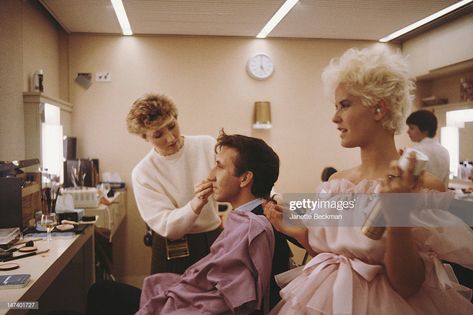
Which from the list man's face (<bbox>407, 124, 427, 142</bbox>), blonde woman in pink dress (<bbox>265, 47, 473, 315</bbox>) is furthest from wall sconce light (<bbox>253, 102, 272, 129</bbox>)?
blonde woman in pink dress (<bbox>265, 47, 473, 315</bbox>)

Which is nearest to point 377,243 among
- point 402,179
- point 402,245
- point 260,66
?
point 402,245

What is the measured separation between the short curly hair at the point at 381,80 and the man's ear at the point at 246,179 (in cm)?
54

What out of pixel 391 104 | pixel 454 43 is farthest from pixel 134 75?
pixel 391 104

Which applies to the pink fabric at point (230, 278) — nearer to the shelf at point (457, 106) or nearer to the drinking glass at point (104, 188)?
the shelf at point (457, 106)

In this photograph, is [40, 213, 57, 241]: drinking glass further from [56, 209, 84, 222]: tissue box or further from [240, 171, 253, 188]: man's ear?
[240, 171, 253, 188]: man's ear

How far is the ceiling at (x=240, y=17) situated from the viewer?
2.21 metres

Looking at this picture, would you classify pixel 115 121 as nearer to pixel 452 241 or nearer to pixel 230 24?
pixel 230 24

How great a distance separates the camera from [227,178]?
138cm

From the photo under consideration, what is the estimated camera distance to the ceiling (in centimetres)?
221

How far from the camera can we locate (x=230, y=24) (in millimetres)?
3318

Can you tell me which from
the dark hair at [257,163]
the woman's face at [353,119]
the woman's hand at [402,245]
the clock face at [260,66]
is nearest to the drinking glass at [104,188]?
the clock face at [260,66]

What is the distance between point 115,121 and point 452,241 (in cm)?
351

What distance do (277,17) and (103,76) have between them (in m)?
1.90

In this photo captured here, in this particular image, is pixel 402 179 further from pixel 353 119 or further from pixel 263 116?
pixel 263 116
